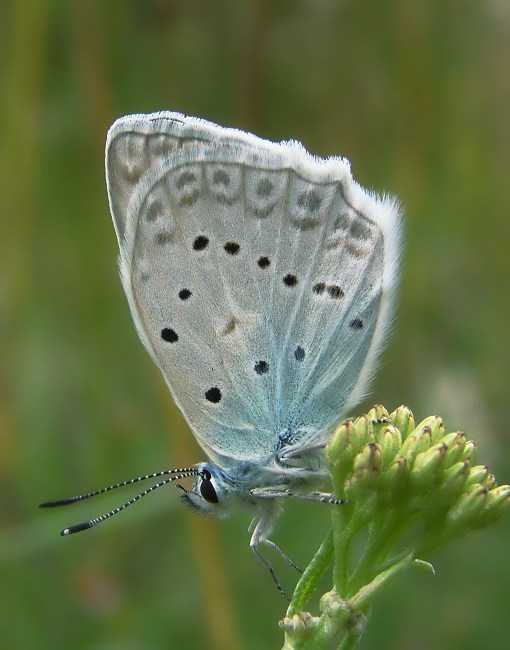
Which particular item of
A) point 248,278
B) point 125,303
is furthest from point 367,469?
point 125,303

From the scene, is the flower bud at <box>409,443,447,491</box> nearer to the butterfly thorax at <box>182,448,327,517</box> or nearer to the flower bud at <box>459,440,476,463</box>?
the flower bud at <box>459,440,476,463</box>

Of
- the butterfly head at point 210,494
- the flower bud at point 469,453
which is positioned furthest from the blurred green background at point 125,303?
the flower bud at point 469,453

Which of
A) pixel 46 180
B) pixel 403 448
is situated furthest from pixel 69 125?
pixel 403 448

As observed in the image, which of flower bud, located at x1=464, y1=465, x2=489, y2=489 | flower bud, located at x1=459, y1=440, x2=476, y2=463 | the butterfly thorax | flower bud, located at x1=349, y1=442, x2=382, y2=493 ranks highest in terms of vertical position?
flower bud, located at x1=349, y1=442, x2=382, y2=493

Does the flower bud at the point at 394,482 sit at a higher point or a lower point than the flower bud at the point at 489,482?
higher

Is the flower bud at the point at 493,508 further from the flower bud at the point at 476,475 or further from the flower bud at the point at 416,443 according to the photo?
the flower bud at the point at 416,443

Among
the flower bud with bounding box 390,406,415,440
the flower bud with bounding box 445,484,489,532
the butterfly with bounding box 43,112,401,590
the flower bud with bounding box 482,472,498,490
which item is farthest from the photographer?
the butterfly with bounding box 43,112,401,590

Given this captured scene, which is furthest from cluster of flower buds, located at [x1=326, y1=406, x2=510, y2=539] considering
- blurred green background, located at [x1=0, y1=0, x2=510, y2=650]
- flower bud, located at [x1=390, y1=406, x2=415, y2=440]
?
blurred green background, located at [x1=0, y1=0, x2=510, y2=650]
